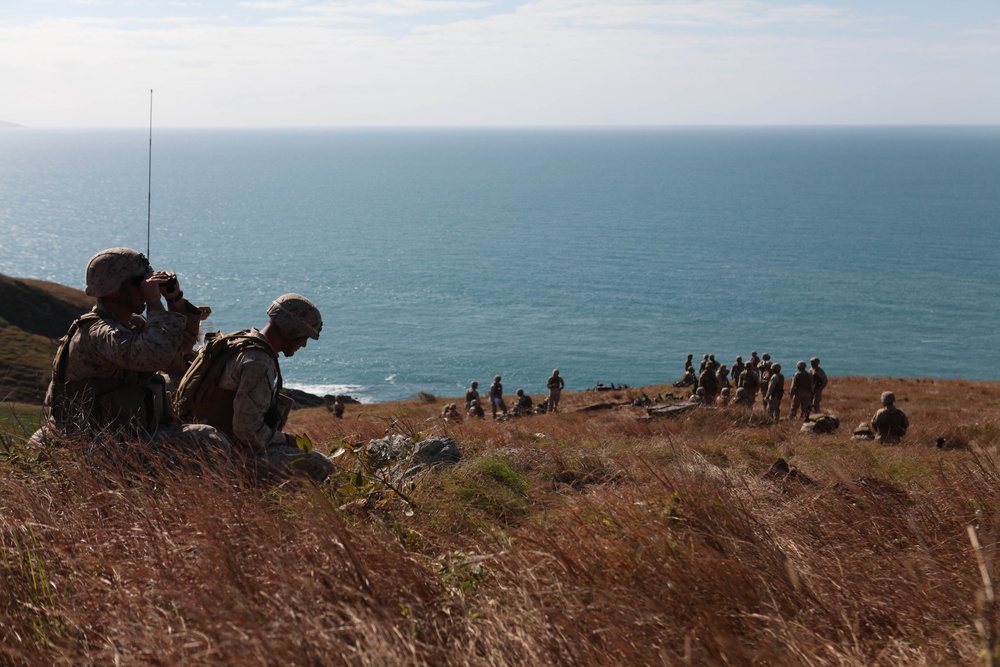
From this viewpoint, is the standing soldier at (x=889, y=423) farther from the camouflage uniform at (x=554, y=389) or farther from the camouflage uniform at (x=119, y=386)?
the camouflage uniform at (x=119, y=386)

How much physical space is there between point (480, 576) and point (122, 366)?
2752 mm

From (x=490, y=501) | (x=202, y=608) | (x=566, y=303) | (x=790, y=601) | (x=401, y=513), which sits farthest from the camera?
(x=566, y=303)

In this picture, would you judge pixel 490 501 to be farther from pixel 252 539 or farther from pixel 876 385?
pixel 876 385

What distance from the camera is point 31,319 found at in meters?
56.1

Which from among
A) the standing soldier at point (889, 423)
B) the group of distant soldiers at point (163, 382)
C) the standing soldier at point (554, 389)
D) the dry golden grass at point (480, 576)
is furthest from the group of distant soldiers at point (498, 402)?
the dry golden grass at point (480, 576)

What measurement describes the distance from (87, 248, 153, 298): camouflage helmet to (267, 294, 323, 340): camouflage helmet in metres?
0.91

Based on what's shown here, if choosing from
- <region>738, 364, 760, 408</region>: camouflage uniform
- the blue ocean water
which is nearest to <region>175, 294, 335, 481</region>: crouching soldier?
<region>738, 364, 760, 408</region>: camouflage uniform

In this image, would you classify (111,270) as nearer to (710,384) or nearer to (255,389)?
(255,389)

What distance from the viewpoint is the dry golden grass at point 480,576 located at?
321cm

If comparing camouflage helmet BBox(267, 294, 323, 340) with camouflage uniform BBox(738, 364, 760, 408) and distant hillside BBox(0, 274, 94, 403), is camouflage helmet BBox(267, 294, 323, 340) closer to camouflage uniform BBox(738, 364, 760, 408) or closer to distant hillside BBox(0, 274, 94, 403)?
camouflage uniform BBox(738, 364, 760, 408)

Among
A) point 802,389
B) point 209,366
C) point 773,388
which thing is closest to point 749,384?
point 773,388

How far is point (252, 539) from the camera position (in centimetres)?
383

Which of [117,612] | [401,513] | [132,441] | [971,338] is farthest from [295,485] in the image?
[971,338]

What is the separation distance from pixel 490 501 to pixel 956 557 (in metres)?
2.81
